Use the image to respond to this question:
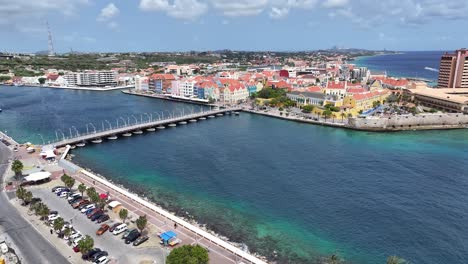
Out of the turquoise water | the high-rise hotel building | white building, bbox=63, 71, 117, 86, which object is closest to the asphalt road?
the turquoise water

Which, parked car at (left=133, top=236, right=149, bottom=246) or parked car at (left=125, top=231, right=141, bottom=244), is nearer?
parked car at (left=133, top=236, right=149, bottom=246)

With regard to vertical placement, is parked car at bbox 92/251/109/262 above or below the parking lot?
above

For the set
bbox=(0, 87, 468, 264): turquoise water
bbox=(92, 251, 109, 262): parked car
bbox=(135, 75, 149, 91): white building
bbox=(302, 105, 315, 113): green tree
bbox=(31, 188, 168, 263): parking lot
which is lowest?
bbox=(0, 87, 468, 264): turquoise water

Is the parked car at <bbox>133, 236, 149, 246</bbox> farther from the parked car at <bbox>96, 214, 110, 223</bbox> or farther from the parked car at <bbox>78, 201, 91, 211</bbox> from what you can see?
the parked car at <bbox>78, 201, 91, 211</bbox>

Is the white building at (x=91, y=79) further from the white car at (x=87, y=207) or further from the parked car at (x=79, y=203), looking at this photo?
the white car at (x=87, y=207)

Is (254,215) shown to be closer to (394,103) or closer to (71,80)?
(394,103)

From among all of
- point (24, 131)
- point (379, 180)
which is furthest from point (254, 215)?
point (24, 131)

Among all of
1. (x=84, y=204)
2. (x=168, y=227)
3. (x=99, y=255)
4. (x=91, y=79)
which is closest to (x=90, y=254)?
(x=99, y=255)
